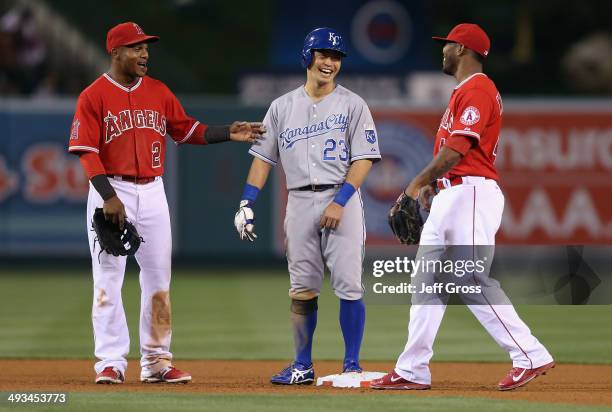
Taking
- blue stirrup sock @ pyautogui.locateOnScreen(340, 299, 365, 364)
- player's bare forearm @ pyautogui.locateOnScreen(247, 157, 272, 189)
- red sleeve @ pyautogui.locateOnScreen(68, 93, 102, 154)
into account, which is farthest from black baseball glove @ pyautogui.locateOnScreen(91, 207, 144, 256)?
blue stirrup sock @ pyautogui.locateOnScreen(340, 299, 365, 364)

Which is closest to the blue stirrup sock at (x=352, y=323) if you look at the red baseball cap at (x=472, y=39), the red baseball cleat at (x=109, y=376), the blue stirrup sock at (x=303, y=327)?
the blue stirrup sock at (x=303, y=327)

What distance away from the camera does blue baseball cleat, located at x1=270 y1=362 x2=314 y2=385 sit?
7137 millimetres

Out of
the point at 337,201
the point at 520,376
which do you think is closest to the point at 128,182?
the point at 337,201

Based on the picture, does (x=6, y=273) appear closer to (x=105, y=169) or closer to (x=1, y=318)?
(x=1, y=318)

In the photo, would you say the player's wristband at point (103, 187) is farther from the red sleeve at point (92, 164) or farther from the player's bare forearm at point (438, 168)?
the player's bare forearm at point (438, 168)

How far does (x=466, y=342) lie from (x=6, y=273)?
7.47 meters

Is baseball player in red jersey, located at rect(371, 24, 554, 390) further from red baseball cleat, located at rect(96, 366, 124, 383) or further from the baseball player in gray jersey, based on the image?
red baseball cleat, located at rect(96, 366, 124, 383)

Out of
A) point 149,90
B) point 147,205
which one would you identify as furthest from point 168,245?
point 149,90

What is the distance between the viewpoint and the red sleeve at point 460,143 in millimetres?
6680

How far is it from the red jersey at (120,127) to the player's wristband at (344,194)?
1.10 m

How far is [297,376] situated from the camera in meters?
7.14

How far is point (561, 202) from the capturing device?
1581 centimetres

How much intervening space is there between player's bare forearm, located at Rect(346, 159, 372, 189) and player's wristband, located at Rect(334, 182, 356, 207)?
0.9 inches

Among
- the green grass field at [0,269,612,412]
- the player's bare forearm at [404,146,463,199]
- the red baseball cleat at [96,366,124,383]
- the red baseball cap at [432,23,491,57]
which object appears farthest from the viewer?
the red baseball cleat at [96,366,124,383]
